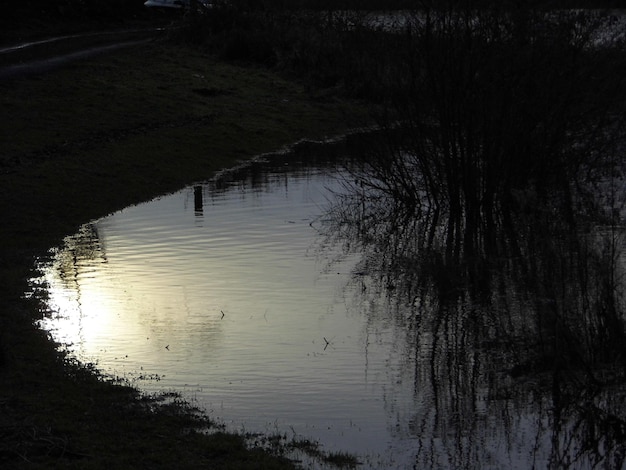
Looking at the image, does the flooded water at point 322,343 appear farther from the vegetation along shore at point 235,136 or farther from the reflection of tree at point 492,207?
the vegetation along shore at point 235,136

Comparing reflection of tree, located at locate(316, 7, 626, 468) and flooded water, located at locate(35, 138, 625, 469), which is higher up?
reflection of tree, located at locate(316, 7, 626, 468)

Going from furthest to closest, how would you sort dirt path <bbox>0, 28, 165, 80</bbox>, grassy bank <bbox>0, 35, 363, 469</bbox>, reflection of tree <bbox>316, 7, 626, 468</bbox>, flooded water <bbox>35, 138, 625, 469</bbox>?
dirt path <bbox>0, 28, 165, 80</bbox>, reflection of tree <bbox>316, 7, 626, 468</bbox>, flooded water <bbox>35, 138, 625, 469</bbox>, grassy bank <bbox>0, 35, 363, 469</bbox>

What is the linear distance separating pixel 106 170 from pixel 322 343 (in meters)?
10.0

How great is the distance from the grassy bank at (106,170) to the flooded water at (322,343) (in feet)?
1.61

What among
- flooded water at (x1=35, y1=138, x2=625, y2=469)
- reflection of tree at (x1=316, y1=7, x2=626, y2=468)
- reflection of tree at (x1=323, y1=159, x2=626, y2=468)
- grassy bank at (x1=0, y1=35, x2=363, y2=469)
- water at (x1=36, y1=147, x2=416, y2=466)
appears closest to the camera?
grassy bank at (x1=0, y1=35, x2=363, y2=469)

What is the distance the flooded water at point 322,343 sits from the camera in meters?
7.99

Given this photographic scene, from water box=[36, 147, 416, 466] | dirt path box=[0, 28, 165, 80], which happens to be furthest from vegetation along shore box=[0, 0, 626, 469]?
water box=[36, 147, 416, 466]

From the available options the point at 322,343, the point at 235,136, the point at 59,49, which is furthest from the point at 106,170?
the point at 59,49

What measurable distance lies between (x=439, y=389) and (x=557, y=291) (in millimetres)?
1750

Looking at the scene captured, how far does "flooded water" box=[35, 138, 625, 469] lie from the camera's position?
7.99m

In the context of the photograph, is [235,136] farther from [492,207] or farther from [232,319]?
[232,319]

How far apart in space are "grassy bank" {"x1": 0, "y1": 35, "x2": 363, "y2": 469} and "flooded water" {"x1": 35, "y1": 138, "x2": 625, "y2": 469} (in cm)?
49

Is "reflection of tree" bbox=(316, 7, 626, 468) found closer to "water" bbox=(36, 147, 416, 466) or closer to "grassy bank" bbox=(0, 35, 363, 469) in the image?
"water" bbox=(36, 147, 416, 466)

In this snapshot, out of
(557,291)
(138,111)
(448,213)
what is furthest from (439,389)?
(138,111)
